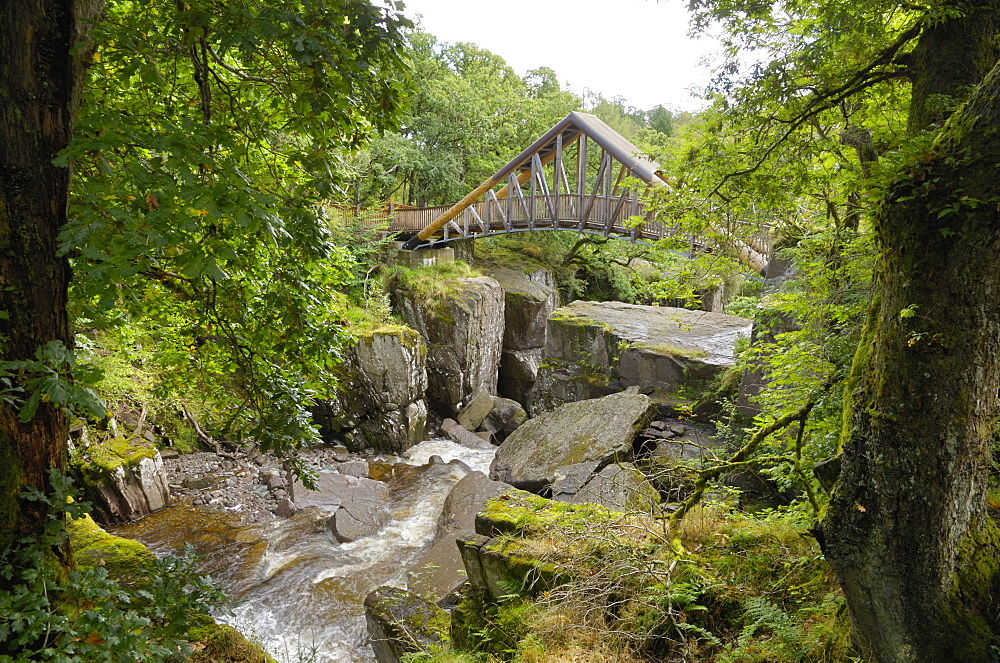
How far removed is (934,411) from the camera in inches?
83.9

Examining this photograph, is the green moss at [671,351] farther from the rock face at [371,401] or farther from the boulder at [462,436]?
the rock face at [371,401]

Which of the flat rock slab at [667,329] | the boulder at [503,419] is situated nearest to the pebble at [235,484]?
the boulder at [503,419]

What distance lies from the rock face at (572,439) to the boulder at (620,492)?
3.19ft

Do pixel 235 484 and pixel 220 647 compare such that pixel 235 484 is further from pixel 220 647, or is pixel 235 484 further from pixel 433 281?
pixel 433 281

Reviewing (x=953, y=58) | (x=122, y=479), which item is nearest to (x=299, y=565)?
(x=122, y=479)

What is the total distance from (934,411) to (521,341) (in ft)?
46.4

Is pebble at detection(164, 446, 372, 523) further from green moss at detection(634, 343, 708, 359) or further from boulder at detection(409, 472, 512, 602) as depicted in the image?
green moss at detection(634, 343, 708, 359)

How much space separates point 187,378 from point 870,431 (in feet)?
14.0

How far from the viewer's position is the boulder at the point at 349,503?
7961 mm

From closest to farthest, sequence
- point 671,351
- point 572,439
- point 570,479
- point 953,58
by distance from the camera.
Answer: point 953,58 → point 570,479 → point 572,439 → point 671,351

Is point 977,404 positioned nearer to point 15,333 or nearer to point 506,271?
point 15,333

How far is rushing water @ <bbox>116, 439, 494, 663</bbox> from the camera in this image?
5.80 meters

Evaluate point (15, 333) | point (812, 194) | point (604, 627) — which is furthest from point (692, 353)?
point (15, 333)

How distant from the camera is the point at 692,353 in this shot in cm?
1020
